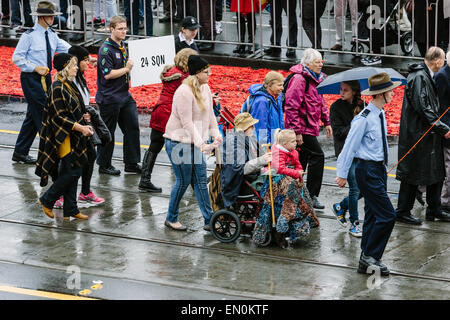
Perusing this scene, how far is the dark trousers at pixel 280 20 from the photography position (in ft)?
59.8

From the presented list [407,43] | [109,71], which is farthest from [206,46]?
A: [109,71]

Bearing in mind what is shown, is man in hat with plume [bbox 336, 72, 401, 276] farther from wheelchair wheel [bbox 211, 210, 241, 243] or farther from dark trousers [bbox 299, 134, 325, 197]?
dark trousers [bbox 299, 134, 325, 197]

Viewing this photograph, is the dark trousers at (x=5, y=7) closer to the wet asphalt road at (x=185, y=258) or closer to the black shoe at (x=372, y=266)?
the wet asphalt road at (x=185, y=258)

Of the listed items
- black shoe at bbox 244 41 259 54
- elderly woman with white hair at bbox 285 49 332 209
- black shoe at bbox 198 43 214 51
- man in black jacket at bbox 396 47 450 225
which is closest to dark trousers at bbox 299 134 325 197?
elderly woman with white hair at bbox 285 49 332 209

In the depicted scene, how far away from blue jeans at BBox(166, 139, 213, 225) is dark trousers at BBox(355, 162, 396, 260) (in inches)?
75.3

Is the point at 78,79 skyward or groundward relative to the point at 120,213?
skyward

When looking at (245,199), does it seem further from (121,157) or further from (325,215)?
(121,157)

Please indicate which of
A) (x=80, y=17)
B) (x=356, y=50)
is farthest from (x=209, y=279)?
(x=80, y=17)

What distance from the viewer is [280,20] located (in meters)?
18.3

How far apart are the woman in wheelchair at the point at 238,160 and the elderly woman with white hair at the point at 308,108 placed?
101 cm

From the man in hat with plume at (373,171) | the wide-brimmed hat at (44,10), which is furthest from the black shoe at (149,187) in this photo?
the man in hat with plume at (373,171)
